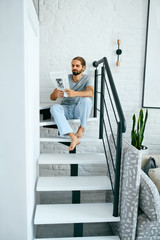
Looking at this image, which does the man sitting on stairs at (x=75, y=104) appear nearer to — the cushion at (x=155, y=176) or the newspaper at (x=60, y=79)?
the newspaper at (x=60, y=79)

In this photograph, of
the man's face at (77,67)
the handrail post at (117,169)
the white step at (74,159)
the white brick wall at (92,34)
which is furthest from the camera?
the white brick wall at (92,34)

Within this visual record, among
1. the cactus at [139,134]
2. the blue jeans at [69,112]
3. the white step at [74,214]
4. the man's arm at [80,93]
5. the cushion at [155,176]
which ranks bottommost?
the white step at [74,214]

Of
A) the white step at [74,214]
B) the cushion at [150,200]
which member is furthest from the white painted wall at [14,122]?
the cushion at [150,200]

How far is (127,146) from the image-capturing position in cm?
179

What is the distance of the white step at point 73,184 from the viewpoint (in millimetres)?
1907

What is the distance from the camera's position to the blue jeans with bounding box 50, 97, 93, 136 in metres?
2.09

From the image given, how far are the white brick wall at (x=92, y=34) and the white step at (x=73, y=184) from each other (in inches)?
43.5

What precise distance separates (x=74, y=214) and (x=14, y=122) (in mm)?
924

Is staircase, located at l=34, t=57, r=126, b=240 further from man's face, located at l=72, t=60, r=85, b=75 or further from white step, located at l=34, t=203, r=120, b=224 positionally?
man's face, located at l=72, t=60, r=85, b=75

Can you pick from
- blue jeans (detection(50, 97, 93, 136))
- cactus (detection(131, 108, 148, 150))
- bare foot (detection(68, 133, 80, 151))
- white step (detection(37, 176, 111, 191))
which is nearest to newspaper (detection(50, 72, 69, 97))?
blue jeans (detection(50, 97, 93, 136))

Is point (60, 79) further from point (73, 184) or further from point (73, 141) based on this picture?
point (73, 184)

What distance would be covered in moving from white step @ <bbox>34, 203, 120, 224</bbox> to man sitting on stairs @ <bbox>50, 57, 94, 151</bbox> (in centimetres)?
53

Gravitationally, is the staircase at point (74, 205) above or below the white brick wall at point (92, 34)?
below

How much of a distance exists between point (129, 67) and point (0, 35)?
1856 millimetres
